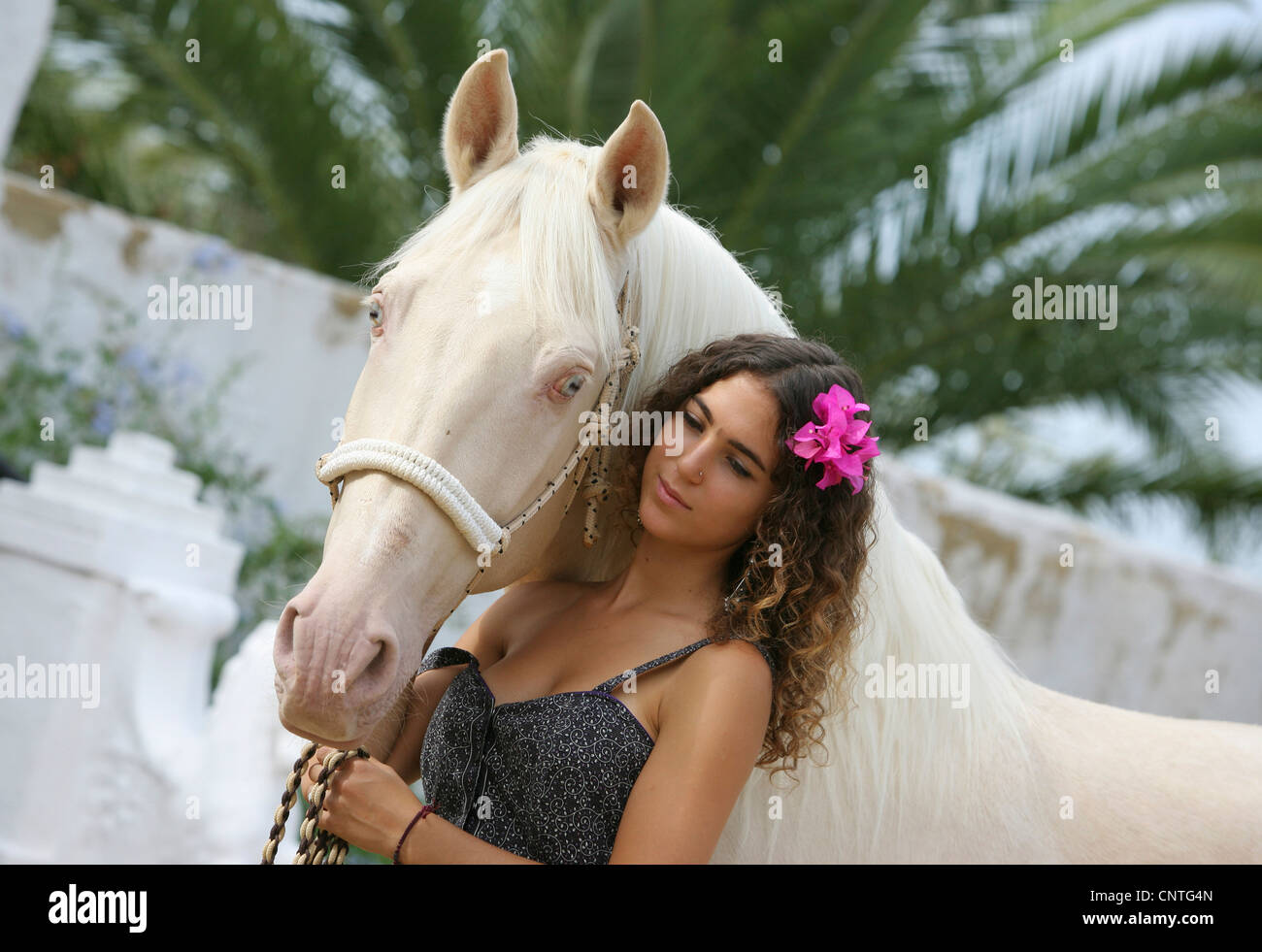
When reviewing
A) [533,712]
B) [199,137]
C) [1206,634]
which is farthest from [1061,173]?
[533,712]

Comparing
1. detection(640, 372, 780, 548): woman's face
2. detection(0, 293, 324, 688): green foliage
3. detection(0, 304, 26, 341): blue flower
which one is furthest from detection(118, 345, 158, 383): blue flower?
detection(640, 372, 780, 548): woman's face

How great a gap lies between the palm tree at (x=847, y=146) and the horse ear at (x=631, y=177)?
12.4ft

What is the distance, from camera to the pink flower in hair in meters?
1.60

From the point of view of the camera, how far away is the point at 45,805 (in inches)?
138

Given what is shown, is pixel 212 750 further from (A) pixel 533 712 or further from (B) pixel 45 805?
(A) pixel 533 712

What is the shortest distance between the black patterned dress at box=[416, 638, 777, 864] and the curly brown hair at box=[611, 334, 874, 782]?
5cm

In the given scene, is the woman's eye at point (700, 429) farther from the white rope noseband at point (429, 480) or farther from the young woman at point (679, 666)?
the white rope noseband at point (429, 480)

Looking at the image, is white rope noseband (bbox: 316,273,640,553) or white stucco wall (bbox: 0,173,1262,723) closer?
white rope noseband (bbox: 316,273,640,553)

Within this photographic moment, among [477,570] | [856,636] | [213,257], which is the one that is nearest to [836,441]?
[856,636]

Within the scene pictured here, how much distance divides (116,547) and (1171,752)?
3082 millimetres

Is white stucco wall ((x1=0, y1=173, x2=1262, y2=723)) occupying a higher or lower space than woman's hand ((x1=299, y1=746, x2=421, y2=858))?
higher

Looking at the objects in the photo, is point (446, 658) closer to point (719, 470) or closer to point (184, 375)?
point (719, 470)

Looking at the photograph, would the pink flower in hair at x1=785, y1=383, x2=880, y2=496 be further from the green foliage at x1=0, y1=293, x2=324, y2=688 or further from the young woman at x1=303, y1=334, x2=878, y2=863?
the green foliage at x1=0, y1=293, x2=324, y2=688

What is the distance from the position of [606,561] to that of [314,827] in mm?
649
